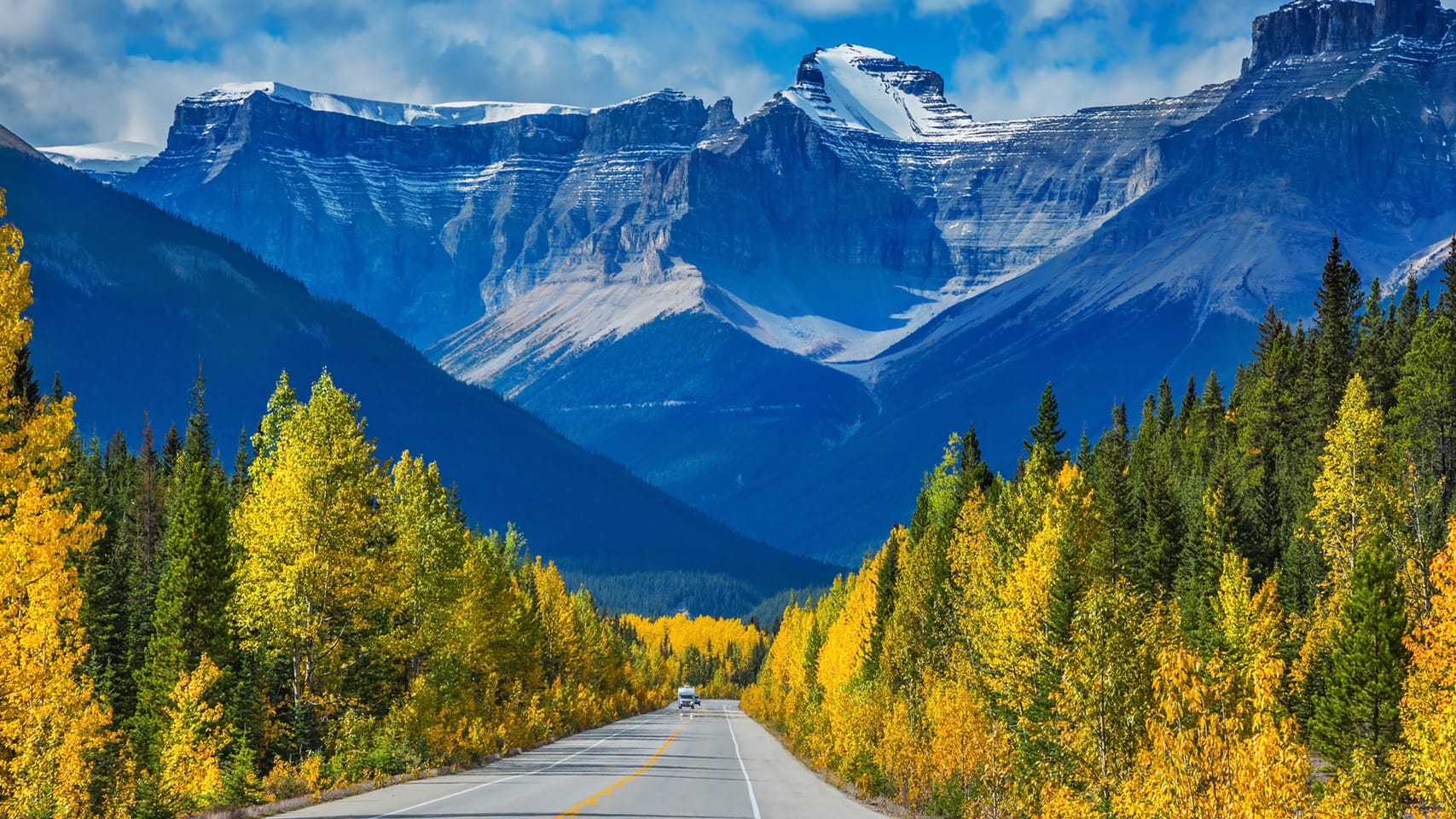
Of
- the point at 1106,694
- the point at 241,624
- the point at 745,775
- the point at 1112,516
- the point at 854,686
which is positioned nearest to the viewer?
the point at 1106,694

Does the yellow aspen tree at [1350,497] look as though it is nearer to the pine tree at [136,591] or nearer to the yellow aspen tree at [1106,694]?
the yellow aspen tree at [1106,694]

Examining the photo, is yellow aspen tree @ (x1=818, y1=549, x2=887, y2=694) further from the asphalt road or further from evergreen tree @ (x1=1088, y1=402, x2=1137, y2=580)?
evergreen tree @ (x1=1088, y1=402, x2=1137, y2=580)

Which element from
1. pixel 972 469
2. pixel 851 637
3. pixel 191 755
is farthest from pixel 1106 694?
pixel 972 469

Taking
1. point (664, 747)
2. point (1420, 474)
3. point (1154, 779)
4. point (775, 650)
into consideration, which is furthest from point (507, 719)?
point (775, 650)

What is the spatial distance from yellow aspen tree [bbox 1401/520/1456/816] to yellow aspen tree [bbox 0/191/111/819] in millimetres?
26203

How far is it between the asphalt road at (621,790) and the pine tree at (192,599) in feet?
26.2

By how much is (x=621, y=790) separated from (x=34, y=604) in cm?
1768

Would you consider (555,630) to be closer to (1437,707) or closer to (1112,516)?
(1112,516)

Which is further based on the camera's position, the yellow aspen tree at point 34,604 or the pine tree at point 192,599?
the pine tree at point 192,599

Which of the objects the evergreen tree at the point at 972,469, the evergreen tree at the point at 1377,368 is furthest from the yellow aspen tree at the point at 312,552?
the evergreen tree at the point at 1377,368

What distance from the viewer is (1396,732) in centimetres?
5206

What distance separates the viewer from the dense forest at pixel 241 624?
Result: 29.2 metres

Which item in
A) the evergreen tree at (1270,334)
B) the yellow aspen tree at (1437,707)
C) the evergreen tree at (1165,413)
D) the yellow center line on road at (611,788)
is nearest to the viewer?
the yellow aspen tree at (1437,707)

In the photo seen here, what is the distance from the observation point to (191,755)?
1361 inches
